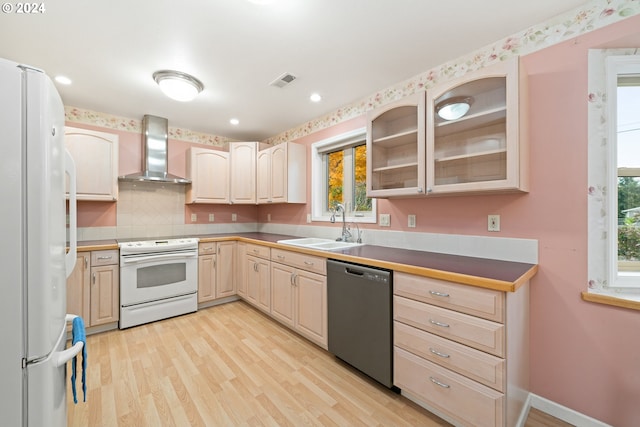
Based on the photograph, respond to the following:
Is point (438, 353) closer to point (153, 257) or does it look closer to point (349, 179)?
point (349, 179)

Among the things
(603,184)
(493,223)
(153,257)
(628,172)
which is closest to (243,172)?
(153,257)

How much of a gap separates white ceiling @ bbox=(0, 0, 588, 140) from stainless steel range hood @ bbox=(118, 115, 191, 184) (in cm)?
61

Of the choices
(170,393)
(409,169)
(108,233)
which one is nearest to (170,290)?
(108,233)

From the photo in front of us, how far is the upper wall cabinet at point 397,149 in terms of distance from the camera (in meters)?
1.89

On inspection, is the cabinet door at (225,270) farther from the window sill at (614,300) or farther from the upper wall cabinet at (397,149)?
the window sill at (614,300)

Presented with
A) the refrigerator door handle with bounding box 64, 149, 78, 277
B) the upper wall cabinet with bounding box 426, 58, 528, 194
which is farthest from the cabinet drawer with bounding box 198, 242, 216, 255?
the upper wall cabinet with bounding box 426, 58, 528, 194

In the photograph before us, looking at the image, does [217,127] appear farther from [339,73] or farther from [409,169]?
[409,169]

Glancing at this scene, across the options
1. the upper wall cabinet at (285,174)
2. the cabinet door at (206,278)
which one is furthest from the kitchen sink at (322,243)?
the cabinet door at (206,278)

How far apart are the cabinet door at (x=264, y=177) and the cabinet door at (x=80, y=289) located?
1.93 meters

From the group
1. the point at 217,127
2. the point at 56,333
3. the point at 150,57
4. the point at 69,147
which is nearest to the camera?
the point at 56,333

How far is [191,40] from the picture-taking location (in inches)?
70.3

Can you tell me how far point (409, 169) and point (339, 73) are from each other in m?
1.02

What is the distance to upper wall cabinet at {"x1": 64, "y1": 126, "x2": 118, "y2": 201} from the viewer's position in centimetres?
271

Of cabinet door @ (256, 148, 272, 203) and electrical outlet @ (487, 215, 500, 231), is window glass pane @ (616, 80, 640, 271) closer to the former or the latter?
electrical outlet @ (487, 215, 500, 231)
